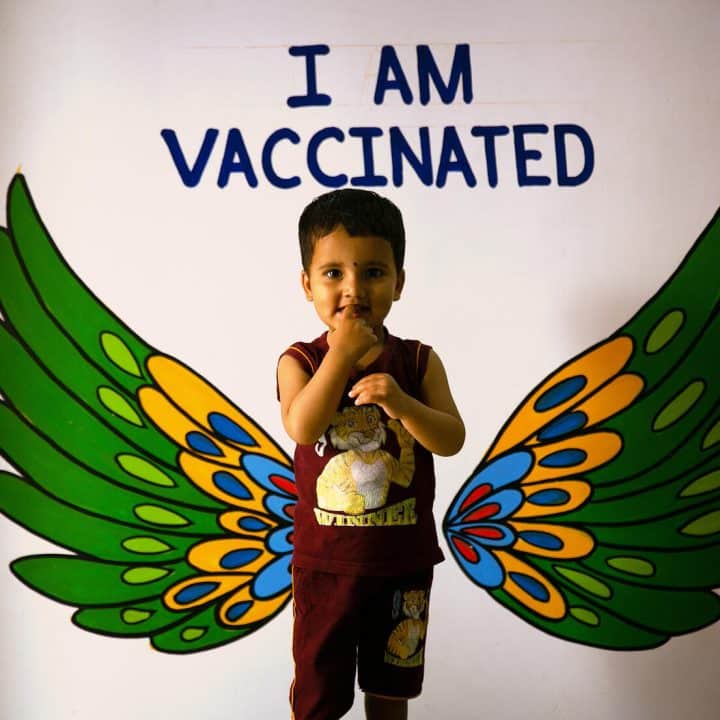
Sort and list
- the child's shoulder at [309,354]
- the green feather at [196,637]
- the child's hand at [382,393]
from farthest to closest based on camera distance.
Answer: the green feather at [196,637], the child's shoulder at [309,354], the child's hand at [382,393]

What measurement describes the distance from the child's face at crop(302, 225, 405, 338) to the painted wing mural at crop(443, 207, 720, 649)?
0.51 metres

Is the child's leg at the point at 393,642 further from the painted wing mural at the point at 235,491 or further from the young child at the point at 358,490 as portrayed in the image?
the painted wing mural at the point at 235,491

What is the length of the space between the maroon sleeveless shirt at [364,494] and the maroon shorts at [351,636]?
27 mm

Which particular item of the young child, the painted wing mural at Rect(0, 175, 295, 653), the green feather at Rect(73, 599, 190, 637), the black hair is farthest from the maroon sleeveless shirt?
the green feather at Rect(73, 599, 190, 637)

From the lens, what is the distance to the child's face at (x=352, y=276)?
3.55 ft

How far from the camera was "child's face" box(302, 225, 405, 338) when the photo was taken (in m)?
1.08

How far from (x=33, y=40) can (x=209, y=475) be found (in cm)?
87

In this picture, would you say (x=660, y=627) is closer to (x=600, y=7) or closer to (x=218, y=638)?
(x=218, y=638)

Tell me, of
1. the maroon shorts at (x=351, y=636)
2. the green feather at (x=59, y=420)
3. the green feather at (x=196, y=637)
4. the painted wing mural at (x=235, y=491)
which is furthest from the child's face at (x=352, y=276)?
the green feather at (x=196, y=637)

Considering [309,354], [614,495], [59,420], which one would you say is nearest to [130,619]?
[59,420]

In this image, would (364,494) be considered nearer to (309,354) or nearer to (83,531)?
(309,354)

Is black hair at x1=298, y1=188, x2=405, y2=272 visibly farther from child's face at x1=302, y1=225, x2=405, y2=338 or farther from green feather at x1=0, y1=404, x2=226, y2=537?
green feather at x1=0, y1=404, x2=226, y2=537

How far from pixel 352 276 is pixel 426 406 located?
20 cm

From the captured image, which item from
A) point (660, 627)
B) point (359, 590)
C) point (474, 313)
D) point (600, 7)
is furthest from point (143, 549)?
point (600, 7)
